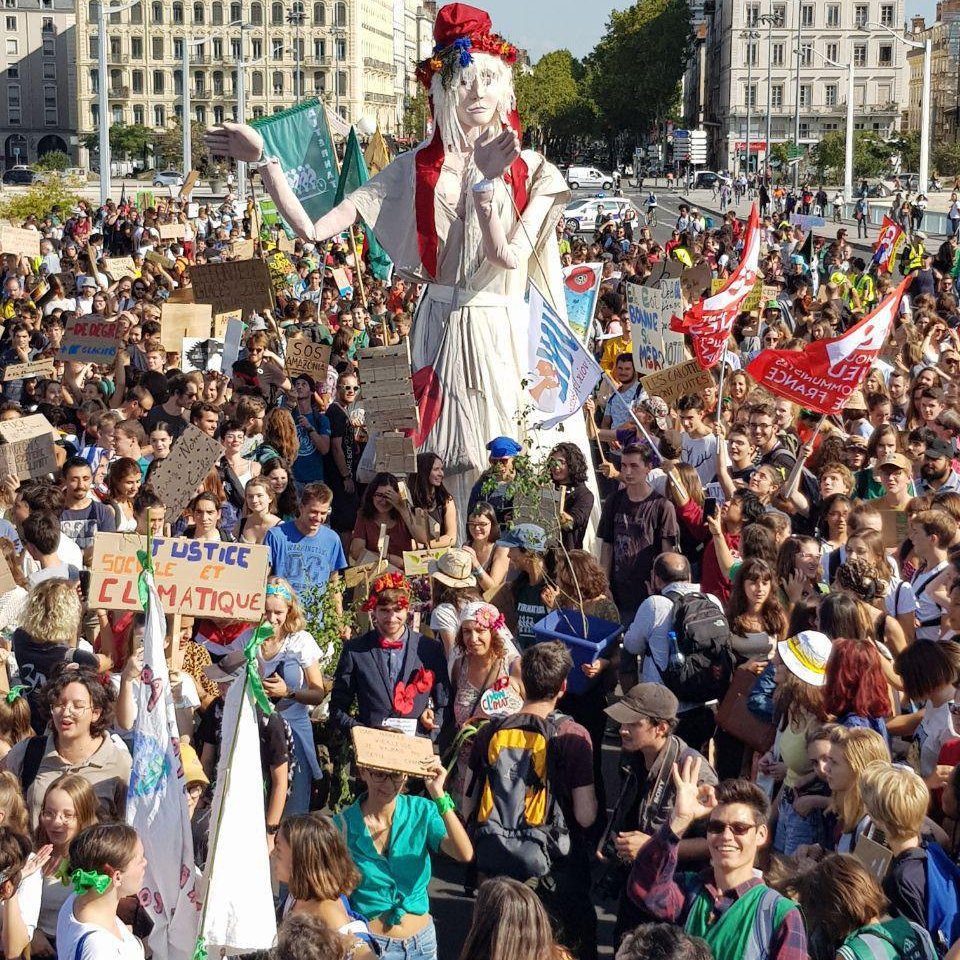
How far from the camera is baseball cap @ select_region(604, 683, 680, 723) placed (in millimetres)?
5816

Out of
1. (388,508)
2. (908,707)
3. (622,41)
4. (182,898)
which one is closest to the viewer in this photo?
(182,898)

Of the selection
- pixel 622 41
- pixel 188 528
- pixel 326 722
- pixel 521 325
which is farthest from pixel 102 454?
pixel 622 41

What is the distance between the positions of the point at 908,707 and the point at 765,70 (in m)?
118

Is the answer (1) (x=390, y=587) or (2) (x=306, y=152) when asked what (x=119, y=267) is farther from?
(1) (x=390, y=587)

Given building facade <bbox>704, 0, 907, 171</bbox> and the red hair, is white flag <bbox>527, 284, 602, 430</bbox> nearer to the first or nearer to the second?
the red hair

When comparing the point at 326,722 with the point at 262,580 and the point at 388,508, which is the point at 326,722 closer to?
the point at 262,580

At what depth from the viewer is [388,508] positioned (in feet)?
31.1

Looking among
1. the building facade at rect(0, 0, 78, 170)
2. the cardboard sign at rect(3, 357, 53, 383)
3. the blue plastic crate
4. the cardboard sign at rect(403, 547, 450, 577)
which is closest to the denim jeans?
the blue plastic crate

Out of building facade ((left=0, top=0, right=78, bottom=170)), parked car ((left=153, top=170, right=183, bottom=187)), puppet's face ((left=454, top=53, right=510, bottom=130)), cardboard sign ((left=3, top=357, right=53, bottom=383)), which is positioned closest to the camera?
puppet's face ((left=454, top=53, right=510, bottom=130))

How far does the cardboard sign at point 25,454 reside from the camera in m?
9.89

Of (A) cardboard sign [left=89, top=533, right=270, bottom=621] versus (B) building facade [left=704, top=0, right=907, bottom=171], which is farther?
(B) building facade [left=704, top=0, right=907, bottom=171]

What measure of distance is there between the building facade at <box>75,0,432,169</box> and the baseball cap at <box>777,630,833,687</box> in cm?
12267

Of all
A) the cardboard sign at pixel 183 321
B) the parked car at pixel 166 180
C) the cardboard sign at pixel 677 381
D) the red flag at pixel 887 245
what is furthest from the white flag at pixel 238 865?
the parked car at pixel 166 180

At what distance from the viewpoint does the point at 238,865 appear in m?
5.02
